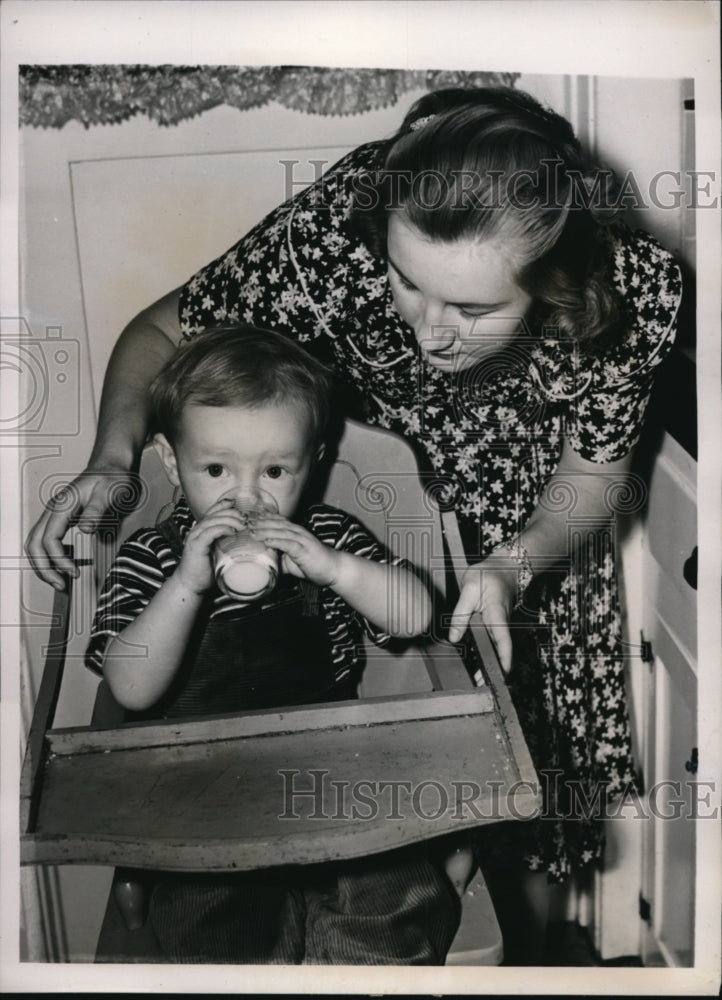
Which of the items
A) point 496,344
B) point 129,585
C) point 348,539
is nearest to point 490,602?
point 348,539

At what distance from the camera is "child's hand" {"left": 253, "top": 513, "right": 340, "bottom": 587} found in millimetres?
1028

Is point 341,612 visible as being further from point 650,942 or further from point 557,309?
point 650,942

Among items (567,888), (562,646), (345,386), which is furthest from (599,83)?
(567,888)

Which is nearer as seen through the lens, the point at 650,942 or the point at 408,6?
the point at 408,6

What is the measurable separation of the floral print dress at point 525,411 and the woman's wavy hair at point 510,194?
0.02 m

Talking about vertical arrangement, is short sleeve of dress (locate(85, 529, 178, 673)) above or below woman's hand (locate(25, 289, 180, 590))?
below

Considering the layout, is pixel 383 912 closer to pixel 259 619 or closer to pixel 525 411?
pixel 259 619

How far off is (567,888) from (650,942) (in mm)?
115

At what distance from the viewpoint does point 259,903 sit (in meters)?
1.04

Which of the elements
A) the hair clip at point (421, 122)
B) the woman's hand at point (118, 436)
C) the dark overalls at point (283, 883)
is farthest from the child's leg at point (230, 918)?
the hair clip at point (421, 122)

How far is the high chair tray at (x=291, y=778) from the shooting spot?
0.96 meters

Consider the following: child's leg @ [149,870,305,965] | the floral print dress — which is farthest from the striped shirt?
child's leg @ [149,870,305,965]

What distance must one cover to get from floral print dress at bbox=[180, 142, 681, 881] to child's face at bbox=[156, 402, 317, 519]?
86mm

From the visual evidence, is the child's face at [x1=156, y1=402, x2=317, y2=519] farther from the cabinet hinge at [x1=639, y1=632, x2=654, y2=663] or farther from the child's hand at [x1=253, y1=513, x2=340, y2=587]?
the cabinet hinge at [x1=639, y1=632, x2=654, y2=663]
